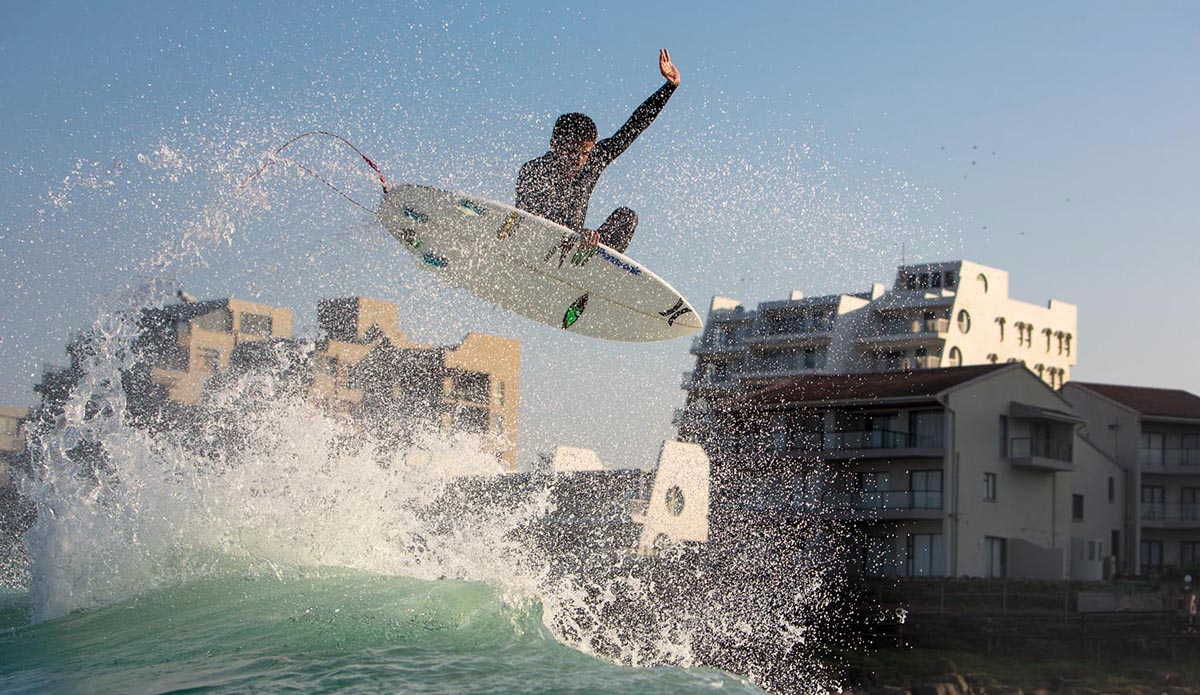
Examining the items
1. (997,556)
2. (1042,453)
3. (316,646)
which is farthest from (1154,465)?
(316,646)

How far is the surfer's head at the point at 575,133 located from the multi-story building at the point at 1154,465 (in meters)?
39.3

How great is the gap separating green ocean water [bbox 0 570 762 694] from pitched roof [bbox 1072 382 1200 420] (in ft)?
141

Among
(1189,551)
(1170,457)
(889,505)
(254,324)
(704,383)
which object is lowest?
(1189,551)

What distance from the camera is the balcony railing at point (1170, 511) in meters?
47.8

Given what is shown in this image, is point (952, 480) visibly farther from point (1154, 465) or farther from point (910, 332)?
point (910, 332)

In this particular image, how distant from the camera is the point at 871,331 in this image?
63.9 meters

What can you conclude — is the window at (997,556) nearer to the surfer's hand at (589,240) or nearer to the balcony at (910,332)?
the balcony at (910,332)

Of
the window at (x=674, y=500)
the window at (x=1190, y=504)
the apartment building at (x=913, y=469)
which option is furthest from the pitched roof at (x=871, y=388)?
the window at (x=1190, y=504)

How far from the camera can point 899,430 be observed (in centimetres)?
3816

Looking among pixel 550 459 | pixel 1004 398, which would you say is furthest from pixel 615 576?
pixel 1004 398

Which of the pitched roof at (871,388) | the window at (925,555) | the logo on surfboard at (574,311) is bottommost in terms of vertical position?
the window at (925,555)

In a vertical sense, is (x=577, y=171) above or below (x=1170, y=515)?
above

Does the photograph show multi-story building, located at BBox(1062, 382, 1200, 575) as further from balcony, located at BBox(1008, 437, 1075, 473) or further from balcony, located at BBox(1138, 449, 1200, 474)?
balcony, located at BBox(1008, 437, 1075, 473)

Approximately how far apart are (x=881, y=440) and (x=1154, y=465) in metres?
17.1
